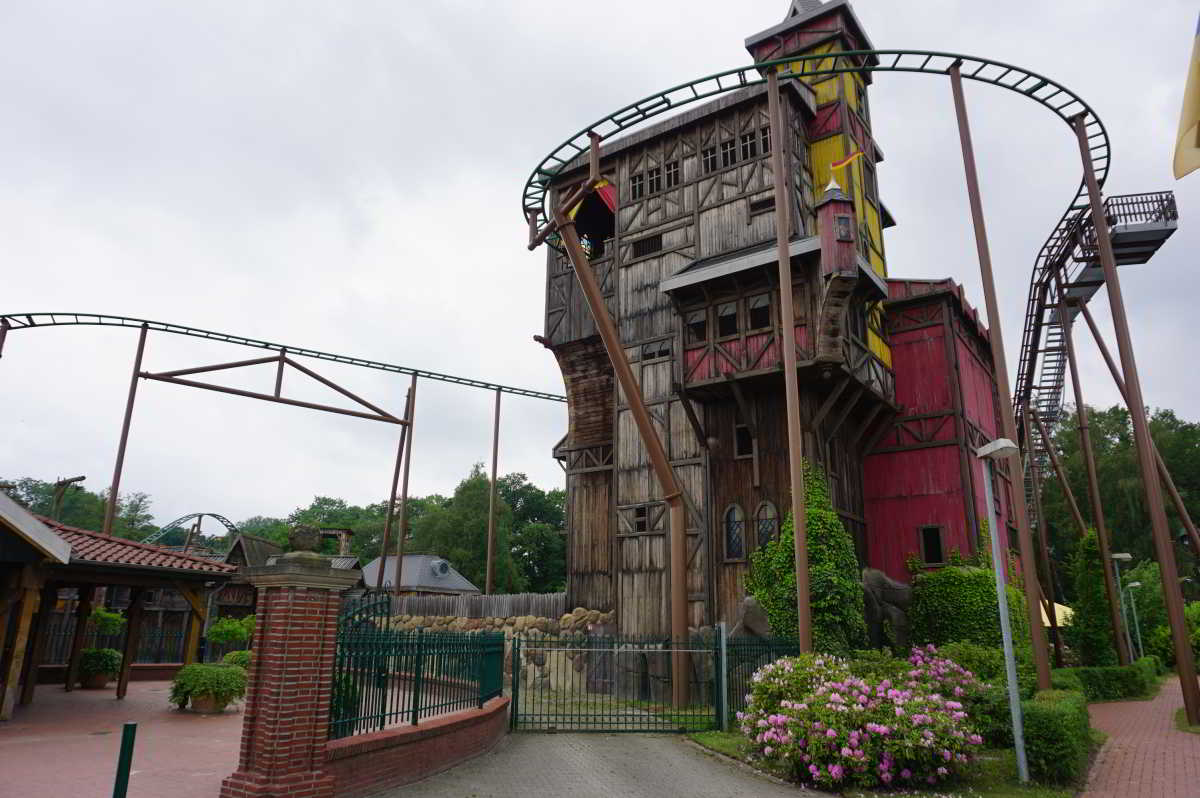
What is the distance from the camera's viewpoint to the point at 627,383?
17.1 m

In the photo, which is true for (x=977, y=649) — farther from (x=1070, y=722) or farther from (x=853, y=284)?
(x=853, y=284)

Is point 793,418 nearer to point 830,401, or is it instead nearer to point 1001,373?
point 1001,373

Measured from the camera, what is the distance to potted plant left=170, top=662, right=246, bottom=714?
15242 millimetres

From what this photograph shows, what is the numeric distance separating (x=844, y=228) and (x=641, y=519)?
33.8 ft

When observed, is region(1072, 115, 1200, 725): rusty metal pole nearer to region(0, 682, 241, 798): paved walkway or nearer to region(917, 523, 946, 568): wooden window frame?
region(917, 523, 946, 568): wooden window frame

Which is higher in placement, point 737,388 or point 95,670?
point 737,388

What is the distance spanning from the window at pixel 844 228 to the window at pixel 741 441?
19.6ft

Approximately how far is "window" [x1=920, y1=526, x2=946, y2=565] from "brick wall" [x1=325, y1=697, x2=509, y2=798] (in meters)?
14.9

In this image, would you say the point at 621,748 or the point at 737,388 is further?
the point at 737,388

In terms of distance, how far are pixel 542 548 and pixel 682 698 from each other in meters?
44.8

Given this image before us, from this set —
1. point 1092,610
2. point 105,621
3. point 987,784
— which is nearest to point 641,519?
point 987,784

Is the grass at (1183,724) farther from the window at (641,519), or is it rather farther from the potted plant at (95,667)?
the potted plant at (95,667)

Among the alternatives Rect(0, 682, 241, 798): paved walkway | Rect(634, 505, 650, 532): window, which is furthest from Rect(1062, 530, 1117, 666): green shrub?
Rect(0, 682, 241, 798): paved walkway

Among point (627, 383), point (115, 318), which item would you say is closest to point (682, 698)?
point (627, 383)
